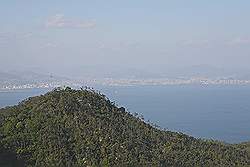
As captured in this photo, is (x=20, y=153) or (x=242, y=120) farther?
(x=242, y=120)

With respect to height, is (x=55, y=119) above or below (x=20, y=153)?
above

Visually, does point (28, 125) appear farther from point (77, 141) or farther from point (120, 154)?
point (120, 154)

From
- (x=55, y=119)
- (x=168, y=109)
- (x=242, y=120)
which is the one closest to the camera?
(x=55, y=119)

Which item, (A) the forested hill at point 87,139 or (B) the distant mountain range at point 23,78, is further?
(B) the distant mountain range at point 23,78

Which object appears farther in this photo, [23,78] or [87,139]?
[23,78]

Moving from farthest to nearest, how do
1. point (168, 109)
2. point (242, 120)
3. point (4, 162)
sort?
1. point (168, 109)
2. point (242, 120)
3. point (4, 162)

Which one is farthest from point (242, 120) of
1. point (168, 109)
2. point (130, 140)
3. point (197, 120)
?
point (130, 140)

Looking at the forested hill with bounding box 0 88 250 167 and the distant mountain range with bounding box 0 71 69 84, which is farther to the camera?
the distant mountain range with bounding box 0 71 69 84

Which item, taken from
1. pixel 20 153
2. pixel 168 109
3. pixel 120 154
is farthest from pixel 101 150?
pixel 168 109
